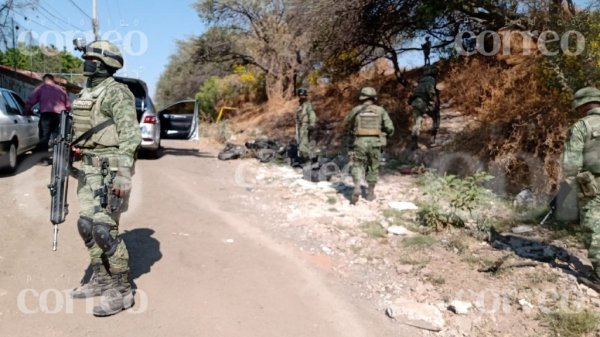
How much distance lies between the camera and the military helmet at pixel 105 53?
3387mm

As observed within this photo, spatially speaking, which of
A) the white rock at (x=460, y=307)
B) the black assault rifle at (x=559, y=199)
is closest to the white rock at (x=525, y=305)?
the white rock at (x=460, y=307)

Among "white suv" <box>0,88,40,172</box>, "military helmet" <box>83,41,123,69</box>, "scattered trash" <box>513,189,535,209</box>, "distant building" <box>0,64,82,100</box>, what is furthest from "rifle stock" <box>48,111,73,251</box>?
"distant building" <box>0,64,82,100</box>

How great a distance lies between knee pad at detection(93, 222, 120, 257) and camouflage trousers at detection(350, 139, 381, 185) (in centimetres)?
385

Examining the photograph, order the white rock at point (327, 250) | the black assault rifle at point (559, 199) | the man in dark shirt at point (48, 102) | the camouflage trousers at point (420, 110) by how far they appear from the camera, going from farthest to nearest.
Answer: the camouflage trousers at point (420, 110) < the man in dark shirt at point (48, 102) < the black assault rifle at point (559, 199) < the white rock at point (327, 250)

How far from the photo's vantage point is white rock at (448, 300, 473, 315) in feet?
11.4

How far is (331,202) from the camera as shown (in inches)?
263

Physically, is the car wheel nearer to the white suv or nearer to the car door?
the white suv

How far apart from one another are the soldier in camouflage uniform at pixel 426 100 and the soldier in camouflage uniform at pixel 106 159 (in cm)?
656

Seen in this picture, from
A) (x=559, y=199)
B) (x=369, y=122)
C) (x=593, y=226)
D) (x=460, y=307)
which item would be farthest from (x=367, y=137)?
(x=460, y=307)

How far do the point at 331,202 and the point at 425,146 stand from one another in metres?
3.66

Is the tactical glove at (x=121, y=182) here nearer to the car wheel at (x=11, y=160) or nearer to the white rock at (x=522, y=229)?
the white rock at (x=522, y=229)

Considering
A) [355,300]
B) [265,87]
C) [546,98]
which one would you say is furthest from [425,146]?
[265,87]

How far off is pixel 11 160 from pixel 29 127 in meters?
0.97

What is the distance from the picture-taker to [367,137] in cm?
654
